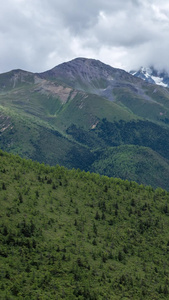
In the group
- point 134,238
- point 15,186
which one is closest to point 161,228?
point 134,238

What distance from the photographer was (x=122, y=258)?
275 feet

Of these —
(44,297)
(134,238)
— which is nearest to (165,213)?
(134,238)

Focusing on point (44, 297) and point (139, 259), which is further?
point (139, 259)

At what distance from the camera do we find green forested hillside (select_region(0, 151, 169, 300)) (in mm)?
65744

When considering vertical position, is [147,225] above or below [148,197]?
below

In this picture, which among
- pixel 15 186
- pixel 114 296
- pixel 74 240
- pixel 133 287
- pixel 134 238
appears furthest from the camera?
pixel 15 186

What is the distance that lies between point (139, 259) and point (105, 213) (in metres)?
24.3

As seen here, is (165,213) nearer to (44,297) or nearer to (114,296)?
(114,296)

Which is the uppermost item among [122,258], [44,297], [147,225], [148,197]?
[148,197]

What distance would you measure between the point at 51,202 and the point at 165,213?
47.8 metres

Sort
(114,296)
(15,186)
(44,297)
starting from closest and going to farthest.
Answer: (44,297), (114,296), (15,186)

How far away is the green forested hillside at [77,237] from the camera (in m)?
65.7

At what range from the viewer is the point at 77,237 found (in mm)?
86188

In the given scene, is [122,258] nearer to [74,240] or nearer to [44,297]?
[74,240]
